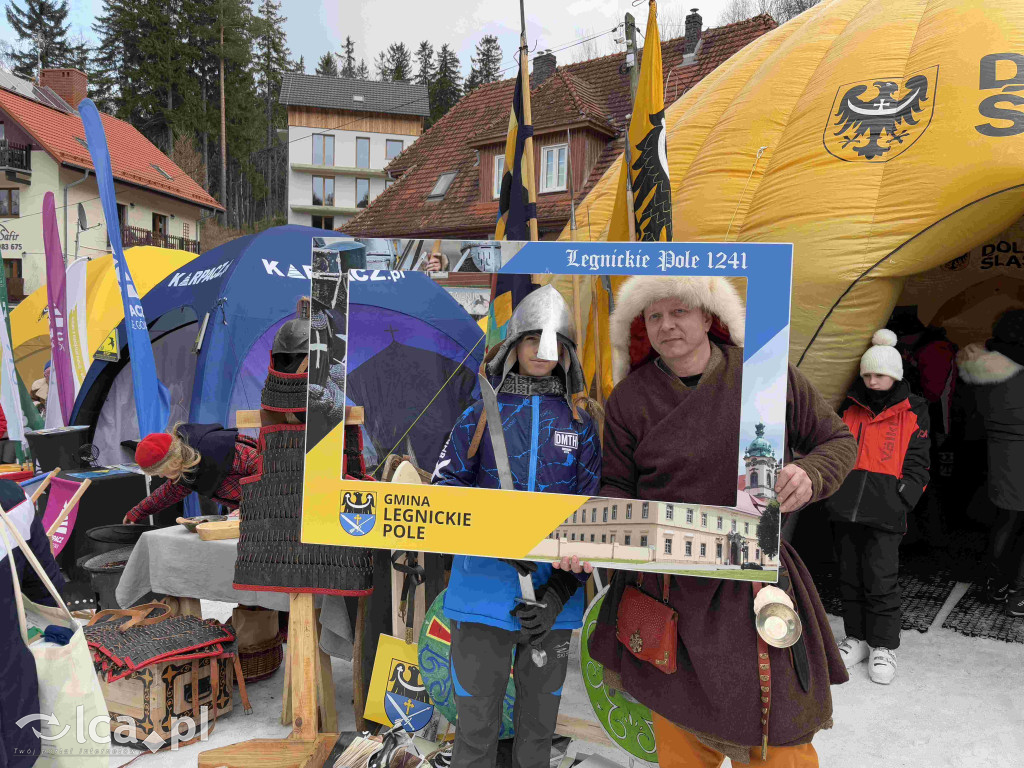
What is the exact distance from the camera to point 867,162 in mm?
3814

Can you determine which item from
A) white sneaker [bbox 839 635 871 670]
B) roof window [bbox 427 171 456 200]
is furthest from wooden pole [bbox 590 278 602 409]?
roof window [bbox 427 171 456 200]

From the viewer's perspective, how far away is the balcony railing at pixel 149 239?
23298 millimetres

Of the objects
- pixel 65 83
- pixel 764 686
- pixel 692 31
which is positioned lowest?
pixel 764 686

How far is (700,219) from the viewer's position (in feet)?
14.0

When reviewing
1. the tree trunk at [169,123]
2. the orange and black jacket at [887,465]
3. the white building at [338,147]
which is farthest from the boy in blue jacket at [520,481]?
the tree trunk at [169,123]

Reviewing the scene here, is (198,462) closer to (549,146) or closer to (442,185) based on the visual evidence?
(549,146)

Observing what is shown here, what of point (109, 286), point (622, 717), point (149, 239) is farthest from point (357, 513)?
point (149, 239)

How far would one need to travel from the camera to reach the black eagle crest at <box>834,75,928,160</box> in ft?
12.5

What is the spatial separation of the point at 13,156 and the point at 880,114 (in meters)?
25.1

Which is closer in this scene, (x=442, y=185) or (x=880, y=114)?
(x=880, y=114)

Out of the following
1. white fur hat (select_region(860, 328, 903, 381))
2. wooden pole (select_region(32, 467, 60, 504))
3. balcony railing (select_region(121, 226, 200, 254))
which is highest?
balcony railing (select_region(121, 226, 200, 254))

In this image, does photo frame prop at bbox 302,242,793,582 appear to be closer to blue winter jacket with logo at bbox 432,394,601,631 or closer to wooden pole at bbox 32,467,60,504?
blue winter jacket with logo at bbox 432,394,601,631

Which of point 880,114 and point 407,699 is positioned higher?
point 880,114

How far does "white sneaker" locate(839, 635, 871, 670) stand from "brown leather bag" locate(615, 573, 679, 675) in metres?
2.39
